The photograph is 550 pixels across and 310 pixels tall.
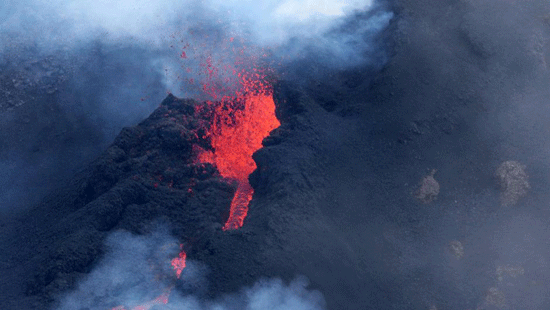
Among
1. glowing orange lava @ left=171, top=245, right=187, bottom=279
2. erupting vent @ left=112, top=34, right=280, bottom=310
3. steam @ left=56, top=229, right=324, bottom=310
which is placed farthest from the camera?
erupting vent @ left=112, top=34, right=280, bottom=310

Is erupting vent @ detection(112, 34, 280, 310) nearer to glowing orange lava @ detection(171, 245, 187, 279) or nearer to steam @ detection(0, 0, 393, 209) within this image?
steam @ detection(0, 0, 393, 209)

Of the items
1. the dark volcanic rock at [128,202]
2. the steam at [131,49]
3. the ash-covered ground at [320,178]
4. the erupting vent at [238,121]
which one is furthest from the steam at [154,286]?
the steam at [131,49]

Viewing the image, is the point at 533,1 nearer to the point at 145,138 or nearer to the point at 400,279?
the point at 400,279

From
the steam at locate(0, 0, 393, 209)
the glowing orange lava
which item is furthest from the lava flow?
the glowing orange lava

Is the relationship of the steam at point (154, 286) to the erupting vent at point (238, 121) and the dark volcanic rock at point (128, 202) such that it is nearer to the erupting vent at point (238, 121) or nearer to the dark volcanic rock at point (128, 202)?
the dark volcanic rock at point (128, 202)

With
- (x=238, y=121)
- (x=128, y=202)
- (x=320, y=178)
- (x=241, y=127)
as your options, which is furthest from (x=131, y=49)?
(x=320, y=178)

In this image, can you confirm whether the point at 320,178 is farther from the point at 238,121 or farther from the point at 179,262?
the point at 179,262
